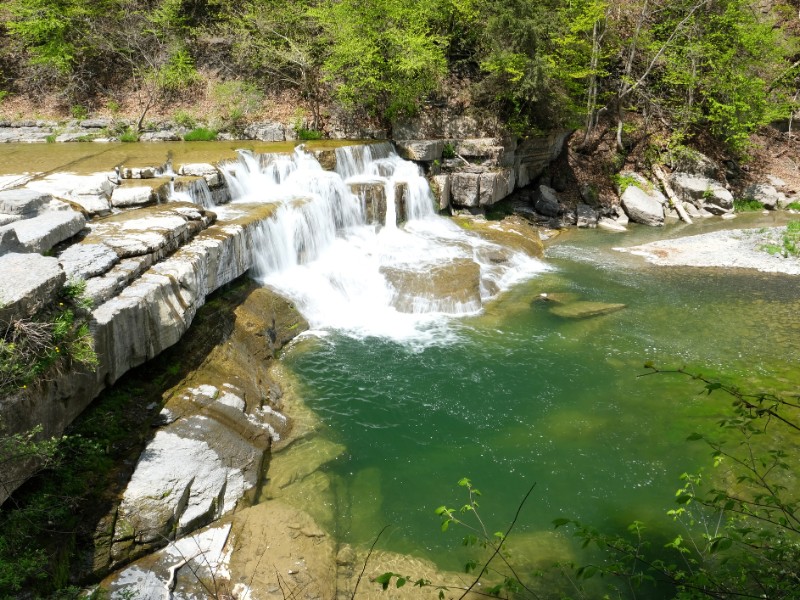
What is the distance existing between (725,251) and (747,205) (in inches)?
276

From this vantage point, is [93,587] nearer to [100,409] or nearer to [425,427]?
[100,409]

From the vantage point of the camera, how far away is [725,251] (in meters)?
15.7

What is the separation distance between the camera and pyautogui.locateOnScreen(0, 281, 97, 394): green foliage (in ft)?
14.9

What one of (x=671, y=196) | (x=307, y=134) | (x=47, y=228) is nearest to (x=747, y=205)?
(x=671, y=196)

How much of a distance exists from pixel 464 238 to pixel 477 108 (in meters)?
6.67

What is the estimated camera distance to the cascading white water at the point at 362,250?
454 inches

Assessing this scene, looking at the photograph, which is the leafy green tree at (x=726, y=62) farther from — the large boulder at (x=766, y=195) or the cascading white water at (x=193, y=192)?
the cascading white water at (x=193, y=192)

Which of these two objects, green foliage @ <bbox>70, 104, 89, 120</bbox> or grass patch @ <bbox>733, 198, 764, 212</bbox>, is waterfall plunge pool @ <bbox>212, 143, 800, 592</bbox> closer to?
grass patch @ <bbox>733, 198, 764, 212</bbox>

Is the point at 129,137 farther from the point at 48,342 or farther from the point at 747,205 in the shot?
the point at 747,205

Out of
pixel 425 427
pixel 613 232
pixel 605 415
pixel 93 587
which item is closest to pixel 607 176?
pixel 613 232

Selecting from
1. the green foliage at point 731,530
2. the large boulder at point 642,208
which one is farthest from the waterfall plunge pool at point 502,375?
the large boulder at point 642,208

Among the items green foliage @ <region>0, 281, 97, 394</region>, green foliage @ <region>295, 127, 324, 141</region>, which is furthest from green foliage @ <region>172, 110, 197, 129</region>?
green foliage @ <region>0, 281, 97, 394</region>

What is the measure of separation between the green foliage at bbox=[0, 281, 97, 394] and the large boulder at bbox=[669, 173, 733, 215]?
861 inches

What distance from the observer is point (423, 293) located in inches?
471
